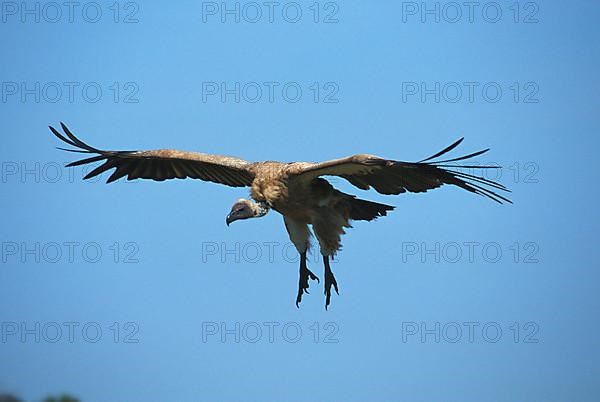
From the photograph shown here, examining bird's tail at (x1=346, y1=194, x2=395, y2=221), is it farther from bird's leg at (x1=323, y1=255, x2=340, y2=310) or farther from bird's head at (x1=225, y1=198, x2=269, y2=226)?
bird's head at (x1=225, y1=198, x2=269, y2=226)

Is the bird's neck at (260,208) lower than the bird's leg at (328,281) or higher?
higher

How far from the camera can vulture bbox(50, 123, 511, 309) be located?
10.5 m

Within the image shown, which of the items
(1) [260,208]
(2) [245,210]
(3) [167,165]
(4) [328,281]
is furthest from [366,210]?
(3) [167,165]

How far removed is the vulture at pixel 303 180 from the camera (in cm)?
1045

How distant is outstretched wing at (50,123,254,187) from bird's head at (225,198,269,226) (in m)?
0.51

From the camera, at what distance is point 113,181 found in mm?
12938

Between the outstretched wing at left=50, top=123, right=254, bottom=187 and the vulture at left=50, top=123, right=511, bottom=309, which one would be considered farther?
the outstretched wing at left=50, top=123, right=254, bottom=187

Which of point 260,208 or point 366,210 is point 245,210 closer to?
point 260,208

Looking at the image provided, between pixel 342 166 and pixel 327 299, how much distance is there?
2.10 metres

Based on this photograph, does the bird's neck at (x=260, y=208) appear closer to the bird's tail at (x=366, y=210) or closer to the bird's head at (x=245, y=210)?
the bird's head at (x=245, y=210)

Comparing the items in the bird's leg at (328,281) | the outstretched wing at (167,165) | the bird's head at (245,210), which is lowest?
the bird's leg at (328,281)

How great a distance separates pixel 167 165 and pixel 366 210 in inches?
101

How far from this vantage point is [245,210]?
37.9 feet

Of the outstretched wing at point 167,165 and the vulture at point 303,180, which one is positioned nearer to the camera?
the vulture at point 303,180
